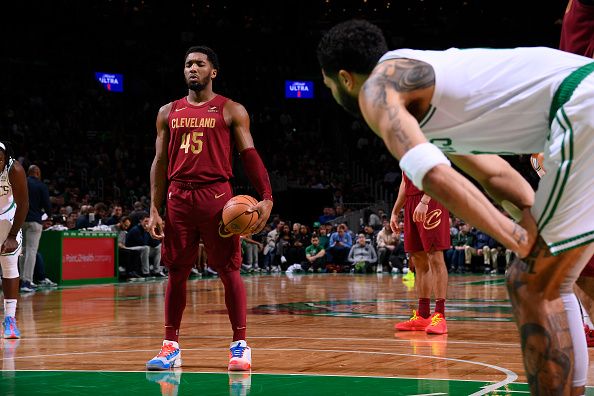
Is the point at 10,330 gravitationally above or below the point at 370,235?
below

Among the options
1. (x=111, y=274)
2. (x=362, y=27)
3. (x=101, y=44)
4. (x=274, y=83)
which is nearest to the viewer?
(x=362, y=27)

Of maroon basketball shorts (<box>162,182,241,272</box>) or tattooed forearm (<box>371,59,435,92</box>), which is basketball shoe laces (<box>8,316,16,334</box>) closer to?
maroon basketball shorts (<box>162,182,241,272</box>)

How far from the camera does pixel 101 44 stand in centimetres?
3259

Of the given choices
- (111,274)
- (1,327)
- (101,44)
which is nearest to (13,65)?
(101,44)

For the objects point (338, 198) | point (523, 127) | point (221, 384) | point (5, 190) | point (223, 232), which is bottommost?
point (221, 384)

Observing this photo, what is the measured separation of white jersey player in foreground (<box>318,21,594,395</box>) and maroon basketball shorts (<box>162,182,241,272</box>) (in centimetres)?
261

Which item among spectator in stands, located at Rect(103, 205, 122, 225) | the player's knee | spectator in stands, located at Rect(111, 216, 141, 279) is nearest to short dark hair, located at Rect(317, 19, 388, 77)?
the player's knee

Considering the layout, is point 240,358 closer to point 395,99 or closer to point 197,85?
point 197,85

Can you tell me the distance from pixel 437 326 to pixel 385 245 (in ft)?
45.4

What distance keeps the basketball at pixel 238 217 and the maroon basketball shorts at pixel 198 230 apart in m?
0.12

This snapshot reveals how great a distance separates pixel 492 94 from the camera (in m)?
2.89

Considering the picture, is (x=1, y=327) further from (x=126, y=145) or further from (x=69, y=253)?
(x=126, y=145)

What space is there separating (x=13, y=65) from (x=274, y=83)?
1026cm

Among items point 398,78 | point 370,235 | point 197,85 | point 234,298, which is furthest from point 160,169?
point 370,235
